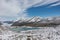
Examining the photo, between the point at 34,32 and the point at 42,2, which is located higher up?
the point at 42,2

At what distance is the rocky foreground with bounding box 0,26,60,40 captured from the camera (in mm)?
2307

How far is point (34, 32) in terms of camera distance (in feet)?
7.64

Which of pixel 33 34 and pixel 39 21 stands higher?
pixel 39 21

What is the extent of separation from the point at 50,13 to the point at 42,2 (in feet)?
0.73

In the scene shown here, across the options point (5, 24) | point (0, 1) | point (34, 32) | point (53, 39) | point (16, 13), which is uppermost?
point (0, 1)

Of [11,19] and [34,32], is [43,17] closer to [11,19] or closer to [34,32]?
[34,32]

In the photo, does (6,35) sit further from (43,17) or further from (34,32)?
(43,17)

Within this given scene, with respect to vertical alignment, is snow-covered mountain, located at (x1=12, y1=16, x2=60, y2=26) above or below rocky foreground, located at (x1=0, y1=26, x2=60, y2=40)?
above

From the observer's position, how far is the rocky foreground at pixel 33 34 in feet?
7.57

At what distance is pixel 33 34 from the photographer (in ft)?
7.61

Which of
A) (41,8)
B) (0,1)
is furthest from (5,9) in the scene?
(41,8)

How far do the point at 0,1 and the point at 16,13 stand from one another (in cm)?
33

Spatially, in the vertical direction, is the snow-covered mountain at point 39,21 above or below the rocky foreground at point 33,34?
above

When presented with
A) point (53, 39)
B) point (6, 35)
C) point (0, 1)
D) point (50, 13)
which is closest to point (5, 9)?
point (0, 1)
